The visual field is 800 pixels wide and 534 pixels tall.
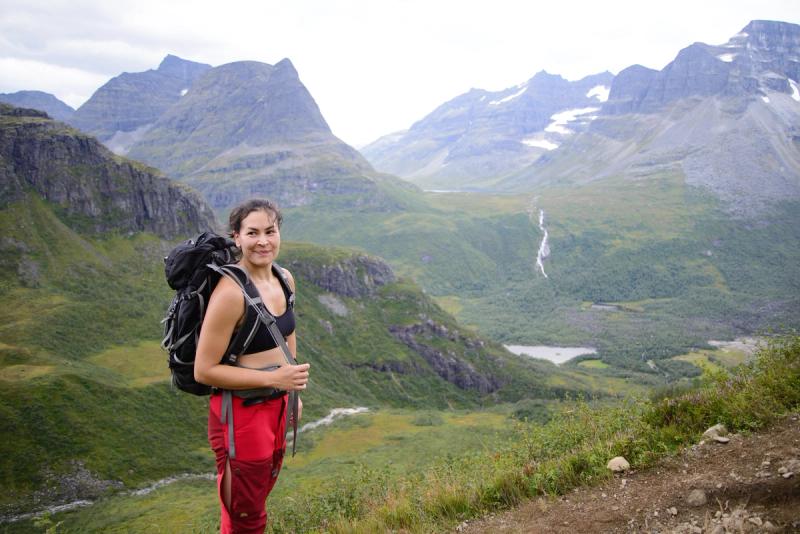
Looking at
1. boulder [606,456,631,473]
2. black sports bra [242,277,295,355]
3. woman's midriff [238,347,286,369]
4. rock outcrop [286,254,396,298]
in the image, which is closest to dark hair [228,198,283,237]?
black sports bra [242,277,295,355]

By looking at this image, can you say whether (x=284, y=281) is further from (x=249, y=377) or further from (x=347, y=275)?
(x=347, y=275)

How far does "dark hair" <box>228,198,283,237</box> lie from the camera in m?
5.67

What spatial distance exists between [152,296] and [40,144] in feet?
165

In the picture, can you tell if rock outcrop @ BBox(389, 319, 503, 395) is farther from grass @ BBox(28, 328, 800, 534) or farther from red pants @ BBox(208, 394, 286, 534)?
red pants @ BBox(208, 394, 286, 534)

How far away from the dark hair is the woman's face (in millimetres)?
51

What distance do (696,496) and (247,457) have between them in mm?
5197

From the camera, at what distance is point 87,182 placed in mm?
118125

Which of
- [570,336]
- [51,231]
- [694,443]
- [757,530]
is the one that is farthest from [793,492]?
[570,336]

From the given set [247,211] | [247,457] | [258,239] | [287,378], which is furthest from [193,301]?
[247,457]

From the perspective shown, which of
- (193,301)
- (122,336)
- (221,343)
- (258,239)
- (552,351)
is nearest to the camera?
(221,343)

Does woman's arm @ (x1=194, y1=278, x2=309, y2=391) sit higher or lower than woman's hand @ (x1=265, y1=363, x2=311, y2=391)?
higher

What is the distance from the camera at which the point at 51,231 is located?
102562mm

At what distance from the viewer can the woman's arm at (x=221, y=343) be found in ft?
16.4

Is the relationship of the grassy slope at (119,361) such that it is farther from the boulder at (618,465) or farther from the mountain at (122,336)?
the boulder at (618,465)
